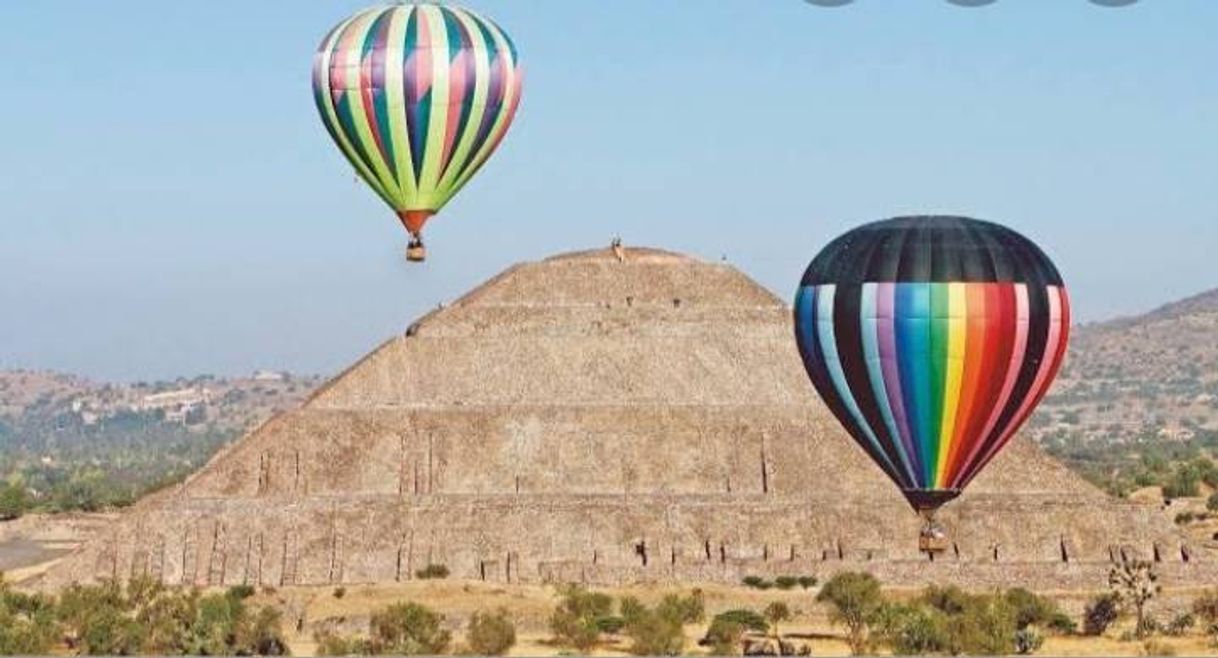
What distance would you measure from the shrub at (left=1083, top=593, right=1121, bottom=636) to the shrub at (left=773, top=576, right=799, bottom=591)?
14.1m

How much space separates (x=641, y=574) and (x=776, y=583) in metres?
5.53

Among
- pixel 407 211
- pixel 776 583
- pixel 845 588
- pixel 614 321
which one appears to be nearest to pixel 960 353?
pixel 407 211

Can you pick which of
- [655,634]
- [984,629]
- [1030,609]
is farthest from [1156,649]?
[655,634]

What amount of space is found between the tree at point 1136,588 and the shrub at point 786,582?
1195 centimetres

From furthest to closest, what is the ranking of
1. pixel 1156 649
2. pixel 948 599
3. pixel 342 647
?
1. pixel 948 599
2. pixel 1156 649
3. pixel 342 647

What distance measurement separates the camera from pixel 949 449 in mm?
75188

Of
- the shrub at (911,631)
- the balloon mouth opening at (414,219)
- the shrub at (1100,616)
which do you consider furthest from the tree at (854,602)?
the balloon mouth opening at (414,219)

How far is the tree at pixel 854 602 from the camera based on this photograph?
308 feet

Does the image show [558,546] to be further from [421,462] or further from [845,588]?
[845,588]

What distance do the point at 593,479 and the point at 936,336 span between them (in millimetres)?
50708

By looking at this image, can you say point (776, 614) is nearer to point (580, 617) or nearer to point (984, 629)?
point (580, 617)

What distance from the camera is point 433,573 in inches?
4525

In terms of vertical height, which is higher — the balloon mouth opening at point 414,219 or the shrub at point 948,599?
the balloon mouth opening at point 414,219

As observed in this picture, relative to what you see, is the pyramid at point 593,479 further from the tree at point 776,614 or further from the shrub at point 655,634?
the shrub at point 655,634
